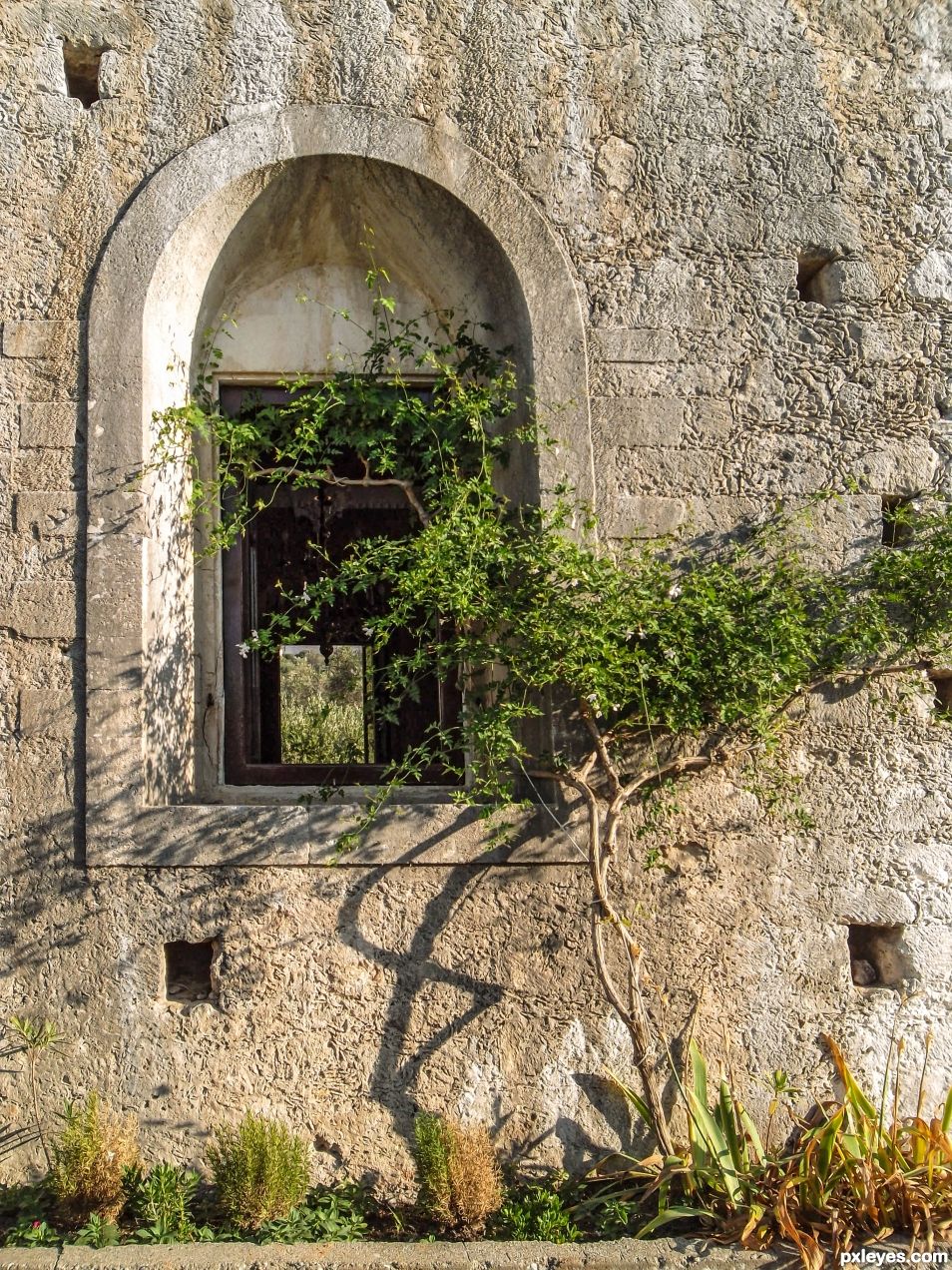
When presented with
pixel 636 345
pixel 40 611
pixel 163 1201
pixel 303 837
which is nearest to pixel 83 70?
pixel 40 611

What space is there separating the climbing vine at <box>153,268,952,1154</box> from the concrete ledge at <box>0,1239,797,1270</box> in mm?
400

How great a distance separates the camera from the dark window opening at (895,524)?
404 cm

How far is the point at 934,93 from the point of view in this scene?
4285mm

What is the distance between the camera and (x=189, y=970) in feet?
12.3

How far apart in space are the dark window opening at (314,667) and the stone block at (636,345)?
1.07m

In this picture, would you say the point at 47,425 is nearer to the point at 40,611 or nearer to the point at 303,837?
the point at 40,611

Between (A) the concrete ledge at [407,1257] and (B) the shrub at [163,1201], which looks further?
(B) the shrub at [163,1201]

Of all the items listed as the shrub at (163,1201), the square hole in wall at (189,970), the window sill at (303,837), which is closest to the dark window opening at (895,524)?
the window sill at (303,837)

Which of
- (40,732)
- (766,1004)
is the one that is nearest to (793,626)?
(766,1004)

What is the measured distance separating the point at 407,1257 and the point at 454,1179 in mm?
272

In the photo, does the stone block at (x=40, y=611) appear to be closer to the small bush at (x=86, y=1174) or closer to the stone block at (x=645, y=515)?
the small bush at (x=86, y=1174)

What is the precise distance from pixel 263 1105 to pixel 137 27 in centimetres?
411

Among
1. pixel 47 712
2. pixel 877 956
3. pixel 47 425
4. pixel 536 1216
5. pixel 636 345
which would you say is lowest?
pixel 536 1216

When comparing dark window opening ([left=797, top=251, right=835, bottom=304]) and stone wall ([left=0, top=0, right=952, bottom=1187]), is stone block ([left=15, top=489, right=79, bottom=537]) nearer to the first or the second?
stone wall ([left=0, top=0, right=952, bottom=1187])
